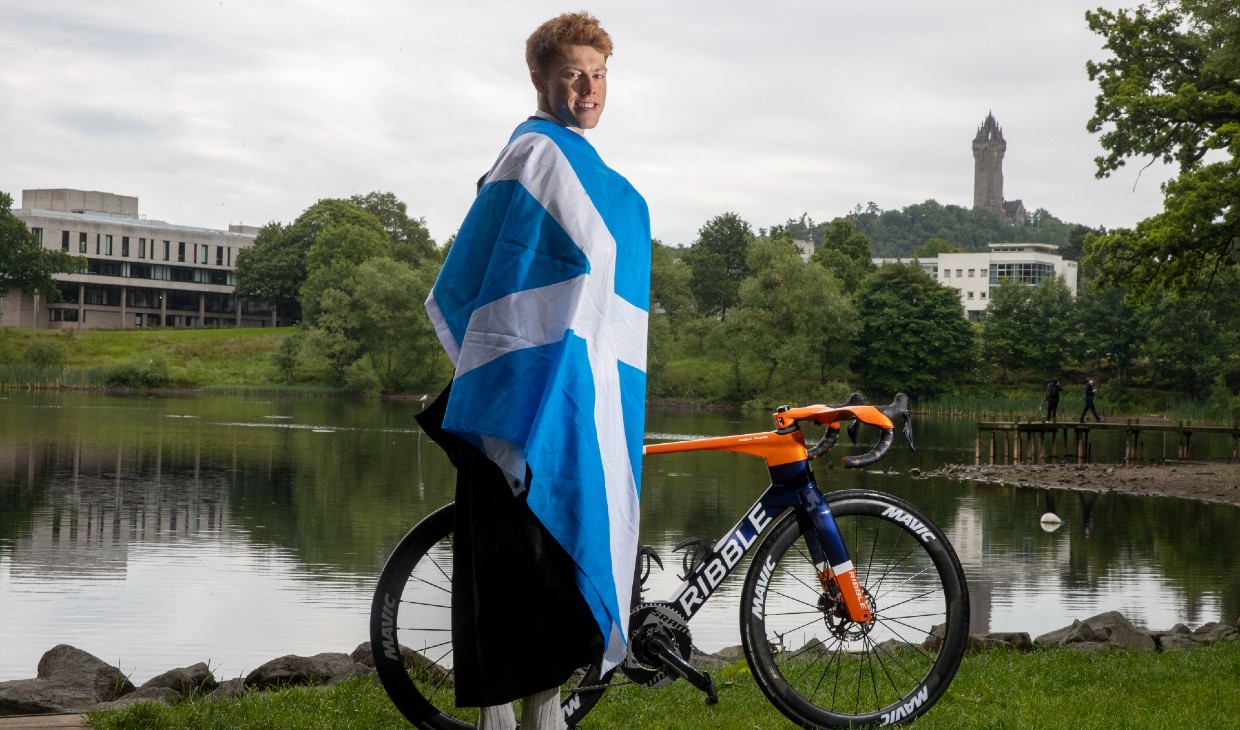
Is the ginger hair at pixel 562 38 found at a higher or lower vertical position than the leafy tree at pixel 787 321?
lower

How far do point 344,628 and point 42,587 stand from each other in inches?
147

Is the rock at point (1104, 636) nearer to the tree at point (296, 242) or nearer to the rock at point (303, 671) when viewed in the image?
the rock at point (303, 671)

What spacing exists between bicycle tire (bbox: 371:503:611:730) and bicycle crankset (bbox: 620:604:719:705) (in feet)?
0.53

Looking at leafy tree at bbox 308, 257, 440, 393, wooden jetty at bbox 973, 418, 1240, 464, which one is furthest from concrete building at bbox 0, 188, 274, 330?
wooden jetty at bbox 973, 418, 1240, 464

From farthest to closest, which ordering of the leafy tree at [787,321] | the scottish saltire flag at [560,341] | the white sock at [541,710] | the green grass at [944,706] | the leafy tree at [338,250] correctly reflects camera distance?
1. the leafy tree at [338,250]
2. the leafy tree at [787,321]
3. the green grass at [944,706]
4. the white sock at [541,710]
5. the scottish saltire flag at [560,341]

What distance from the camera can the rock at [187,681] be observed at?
6.49 m

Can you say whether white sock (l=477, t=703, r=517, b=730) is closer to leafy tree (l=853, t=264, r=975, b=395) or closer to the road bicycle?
the road bicycle

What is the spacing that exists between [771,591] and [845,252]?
88.4m

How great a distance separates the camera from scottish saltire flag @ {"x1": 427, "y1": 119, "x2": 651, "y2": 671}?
10.7ft

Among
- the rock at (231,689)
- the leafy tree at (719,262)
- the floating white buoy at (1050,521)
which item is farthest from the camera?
the leafy tree at (719,262)

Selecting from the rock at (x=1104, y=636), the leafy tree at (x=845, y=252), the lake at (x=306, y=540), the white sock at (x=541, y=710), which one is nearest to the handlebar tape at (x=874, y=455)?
the lake at (x=306, y=540)

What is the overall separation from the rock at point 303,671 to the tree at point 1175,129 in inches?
873

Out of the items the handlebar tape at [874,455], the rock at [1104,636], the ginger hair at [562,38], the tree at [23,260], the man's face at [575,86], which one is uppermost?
the tree at [23,260]

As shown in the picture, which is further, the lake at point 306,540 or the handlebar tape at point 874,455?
the lake at point 306,540
